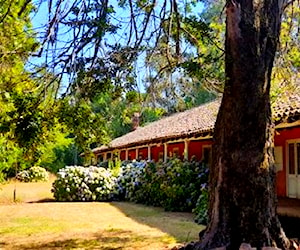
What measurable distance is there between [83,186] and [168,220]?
860 centimetres

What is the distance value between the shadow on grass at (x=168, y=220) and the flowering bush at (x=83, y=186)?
3.44 metres

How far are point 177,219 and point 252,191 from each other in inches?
292

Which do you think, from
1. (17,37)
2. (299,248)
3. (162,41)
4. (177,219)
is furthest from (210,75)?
(177,219)

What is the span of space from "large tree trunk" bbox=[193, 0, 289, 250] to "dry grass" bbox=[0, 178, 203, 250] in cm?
246

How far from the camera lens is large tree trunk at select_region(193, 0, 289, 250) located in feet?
22.4

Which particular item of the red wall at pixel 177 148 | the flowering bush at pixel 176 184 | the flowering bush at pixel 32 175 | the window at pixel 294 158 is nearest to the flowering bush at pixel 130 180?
the flowering bush at pixel 176 184

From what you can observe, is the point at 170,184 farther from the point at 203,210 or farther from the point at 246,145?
the point at 246,145

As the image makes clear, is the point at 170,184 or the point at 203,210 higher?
the point at 170,184

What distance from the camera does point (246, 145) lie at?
6.86 m

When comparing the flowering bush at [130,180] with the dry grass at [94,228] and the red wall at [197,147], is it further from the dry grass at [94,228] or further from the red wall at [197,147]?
the dry grass at [94,228]

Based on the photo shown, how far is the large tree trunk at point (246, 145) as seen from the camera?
6.82m

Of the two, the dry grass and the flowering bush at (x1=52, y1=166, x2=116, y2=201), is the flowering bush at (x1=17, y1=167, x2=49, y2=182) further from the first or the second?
the dry grass

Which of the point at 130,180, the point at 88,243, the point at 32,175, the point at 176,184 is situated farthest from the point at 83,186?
the point at 32,175

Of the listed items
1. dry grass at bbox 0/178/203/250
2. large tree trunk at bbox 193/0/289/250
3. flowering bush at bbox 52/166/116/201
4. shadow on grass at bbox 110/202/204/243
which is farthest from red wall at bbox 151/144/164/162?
large tree trunk at bbox 193/0/289/250
